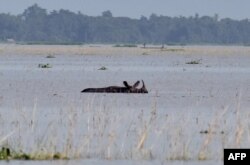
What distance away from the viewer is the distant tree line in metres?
184

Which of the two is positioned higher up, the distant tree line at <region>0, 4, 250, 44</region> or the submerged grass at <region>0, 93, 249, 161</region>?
the distant tree line at <region>0, 4, 250, 44</region>

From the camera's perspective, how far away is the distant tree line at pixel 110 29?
184125mm

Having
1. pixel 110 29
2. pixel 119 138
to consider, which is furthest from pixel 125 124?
pixel 110 29

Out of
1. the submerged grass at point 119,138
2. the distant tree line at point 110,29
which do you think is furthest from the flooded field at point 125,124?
the distant tree line at point 110,29

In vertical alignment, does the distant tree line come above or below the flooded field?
above

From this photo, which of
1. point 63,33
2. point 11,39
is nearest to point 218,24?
point 63,33

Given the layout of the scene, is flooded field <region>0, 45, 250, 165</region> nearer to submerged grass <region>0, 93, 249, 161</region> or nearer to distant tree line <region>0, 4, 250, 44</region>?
submerged grass <region>0, 93, 249, 161</region>

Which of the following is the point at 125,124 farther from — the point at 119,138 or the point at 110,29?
the point at 110,29

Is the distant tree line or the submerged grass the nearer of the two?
the submerged grass

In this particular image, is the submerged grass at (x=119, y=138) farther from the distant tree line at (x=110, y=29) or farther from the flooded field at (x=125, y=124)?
the distant tree line at (x=110, y=29)

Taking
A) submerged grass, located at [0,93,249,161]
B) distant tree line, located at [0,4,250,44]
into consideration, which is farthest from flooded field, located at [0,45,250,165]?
distant tree line, located at [0,4,250,44]

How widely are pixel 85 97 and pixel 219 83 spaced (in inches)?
329

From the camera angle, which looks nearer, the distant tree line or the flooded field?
the flooded field

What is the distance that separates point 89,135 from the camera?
14281 millimetres
